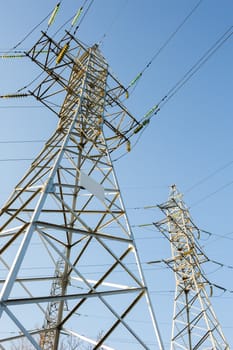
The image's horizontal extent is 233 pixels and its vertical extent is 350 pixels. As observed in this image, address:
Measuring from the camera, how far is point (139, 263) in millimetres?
4031

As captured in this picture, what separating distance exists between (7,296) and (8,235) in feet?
5.93

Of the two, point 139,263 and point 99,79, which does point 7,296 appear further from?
point 99,79

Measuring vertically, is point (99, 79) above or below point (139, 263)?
above

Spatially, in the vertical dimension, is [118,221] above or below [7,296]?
above

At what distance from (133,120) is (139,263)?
5008 millimetres

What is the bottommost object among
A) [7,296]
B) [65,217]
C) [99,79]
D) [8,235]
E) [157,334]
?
[157,334]

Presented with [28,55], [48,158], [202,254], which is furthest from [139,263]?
[202,254]

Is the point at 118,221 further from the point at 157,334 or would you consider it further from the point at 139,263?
the point at 157,334

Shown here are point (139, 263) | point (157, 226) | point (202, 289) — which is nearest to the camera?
point (139, 263)

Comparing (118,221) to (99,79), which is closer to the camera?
(118,221)

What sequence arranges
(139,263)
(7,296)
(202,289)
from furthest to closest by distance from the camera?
(202,289) < (139,263) < (7,296)

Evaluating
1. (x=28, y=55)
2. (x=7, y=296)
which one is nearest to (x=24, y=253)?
(x=7, y=296)

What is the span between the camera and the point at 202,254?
47.2 ft

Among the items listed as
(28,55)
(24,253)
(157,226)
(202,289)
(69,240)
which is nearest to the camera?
(24,253)
